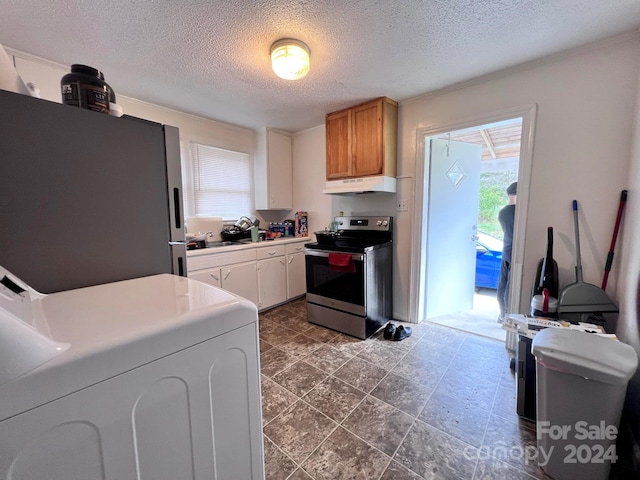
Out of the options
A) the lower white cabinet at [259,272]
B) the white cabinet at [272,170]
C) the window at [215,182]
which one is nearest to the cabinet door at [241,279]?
the lower white cabinet at [259,272]

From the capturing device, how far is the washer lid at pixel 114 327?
1.53 feet

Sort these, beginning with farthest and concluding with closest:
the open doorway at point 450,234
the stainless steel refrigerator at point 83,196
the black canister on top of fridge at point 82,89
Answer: the open doorway at point 450,234 < the black canister on top of fridge at point 82,89 < the stainless steel refrigerator at point 83,196

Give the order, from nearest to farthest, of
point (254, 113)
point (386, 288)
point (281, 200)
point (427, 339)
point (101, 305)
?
point (101, 305) < point (427, 339) < point (386, 288) < point (254, 113) < point (281, 200)

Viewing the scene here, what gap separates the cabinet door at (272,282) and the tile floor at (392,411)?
75 cm

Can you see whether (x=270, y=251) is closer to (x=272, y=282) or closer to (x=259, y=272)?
(x=259, y=272)

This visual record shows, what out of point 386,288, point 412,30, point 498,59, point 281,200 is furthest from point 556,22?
point 281,200

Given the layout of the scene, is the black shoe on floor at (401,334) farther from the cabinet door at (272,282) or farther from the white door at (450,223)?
the cabinet door at (272,282)

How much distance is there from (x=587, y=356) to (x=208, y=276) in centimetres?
272

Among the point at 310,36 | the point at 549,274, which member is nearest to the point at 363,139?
the point at 310,36

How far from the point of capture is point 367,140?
268cm

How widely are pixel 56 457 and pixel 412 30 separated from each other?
2.33 m

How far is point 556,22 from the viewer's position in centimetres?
155

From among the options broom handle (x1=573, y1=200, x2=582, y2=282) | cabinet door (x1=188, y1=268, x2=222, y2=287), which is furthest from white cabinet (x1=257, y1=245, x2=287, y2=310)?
broom handle (x1=573, y1=200, x2=582, y2=282)

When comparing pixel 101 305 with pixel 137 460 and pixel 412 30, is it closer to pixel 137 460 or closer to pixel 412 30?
pixel 137 460
